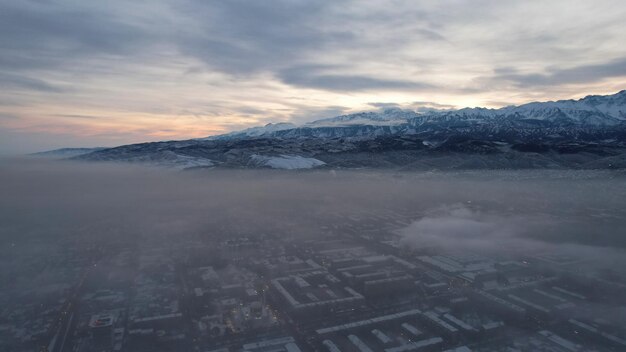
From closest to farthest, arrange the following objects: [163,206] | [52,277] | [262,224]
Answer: [52,277] < [262,224] < [163,206]

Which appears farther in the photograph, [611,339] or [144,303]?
[144,303]

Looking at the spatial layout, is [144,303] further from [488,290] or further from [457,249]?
[457,249]

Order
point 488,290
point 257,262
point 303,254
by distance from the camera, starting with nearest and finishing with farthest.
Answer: point 488,290 < point 257,262 < point 303,254

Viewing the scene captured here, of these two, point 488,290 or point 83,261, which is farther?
point 83,261

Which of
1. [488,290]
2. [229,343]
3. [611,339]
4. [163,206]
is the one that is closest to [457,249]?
[488,290]

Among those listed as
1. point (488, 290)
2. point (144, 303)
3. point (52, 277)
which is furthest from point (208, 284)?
point (488, 290)

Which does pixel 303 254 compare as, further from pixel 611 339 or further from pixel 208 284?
pixel 611 339

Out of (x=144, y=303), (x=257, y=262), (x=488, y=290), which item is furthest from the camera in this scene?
(x=257, y=262)

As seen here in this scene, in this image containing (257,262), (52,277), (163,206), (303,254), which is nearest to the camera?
(52,277)
